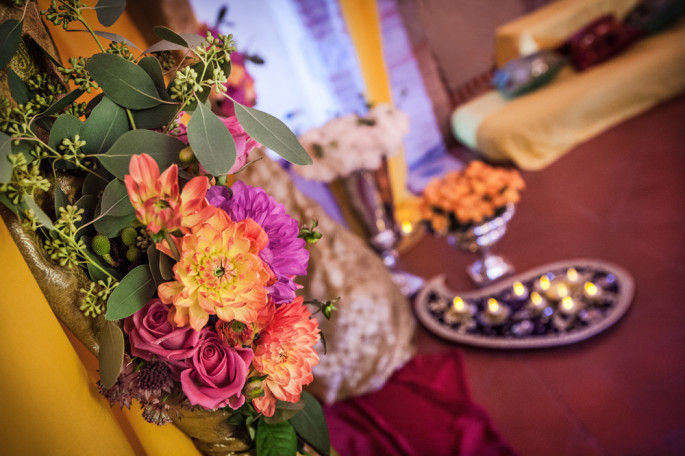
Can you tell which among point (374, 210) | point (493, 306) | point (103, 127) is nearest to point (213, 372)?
point (103, 127)

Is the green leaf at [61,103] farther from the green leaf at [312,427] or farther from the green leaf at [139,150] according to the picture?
the green leaf at [312,427]

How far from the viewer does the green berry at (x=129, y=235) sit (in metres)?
0.49

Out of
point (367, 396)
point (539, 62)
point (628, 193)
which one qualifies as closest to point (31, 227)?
point (367, 396)

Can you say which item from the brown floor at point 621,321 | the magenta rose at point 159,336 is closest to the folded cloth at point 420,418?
the brown floor at point 621,321

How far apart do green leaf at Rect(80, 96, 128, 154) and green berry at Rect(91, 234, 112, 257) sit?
3.5 inches

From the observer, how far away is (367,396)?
150 centimetres

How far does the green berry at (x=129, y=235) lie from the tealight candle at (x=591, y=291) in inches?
58.7

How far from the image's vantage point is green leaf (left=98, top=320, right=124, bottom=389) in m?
0.47

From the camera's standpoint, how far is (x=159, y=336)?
1.54 ft

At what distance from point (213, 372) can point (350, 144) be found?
135 cm

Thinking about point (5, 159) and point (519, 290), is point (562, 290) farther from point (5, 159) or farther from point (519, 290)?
point (5, 159)

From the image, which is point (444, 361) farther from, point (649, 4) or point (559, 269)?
point (649, 4)

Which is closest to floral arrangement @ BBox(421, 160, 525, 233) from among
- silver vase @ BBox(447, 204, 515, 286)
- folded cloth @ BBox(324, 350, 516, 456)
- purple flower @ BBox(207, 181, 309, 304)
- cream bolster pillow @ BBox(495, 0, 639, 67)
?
silver vase @ BBox(447, 204, 515, 286)

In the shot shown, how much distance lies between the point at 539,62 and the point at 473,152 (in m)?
0.73
